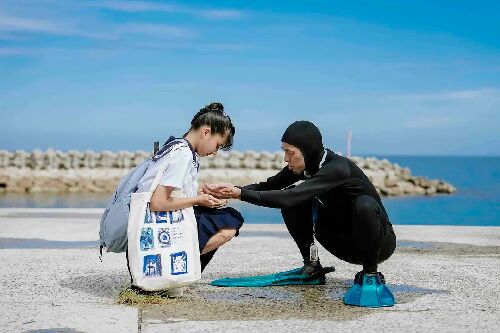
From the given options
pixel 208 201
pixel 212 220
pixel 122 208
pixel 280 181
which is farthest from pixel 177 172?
pixel 280 181

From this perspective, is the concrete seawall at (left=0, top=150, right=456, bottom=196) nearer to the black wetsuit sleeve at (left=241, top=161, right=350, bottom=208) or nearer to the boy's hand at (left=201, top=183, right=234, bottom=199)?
the boy's hand at (left=201, top=183, right=234, bottom=199)

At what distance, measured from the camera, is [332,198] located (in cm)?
507

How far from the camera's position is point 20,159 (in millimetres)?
34562

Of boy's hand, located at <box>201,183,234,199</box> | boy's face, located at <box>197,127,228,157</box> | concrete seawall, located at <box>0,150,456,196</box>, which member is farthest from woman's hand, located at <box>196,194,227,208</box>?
concrete seawall, located at <box>0,150,456,196</box>

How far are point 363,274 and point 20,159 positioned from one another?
103ft

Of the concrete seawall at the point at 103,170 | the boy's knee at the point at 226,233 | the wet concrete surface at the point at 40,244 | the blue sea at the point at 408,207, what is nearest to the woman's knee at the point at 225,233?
the boy's knee at the point at 226,233

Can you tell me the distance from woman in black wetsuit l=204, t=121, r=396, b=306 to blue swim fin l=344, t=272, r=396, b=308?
0.10 feet

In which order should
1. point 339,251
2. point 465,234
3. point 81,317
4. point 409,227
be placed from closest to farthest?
1. point 81,317
2. point 339,251
3. point 465,234
4. point 409,227

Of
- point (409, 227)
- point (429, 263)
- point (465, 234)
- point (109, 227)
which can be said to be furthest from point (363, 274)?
point (409, 227)

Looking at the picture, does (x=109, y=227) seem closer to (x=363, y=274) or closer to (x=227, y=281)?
(x=227, y=281)

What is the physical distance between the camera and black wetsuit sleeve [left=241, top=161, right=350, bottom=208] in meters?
4.77

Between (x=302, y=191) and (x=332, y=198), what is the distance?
34cm

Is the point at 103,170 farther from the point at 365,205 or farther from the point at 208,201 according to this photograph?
the point at 365,205

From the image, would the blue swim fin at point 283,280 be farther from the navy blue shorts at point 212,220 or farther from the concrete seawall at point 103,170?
the concrete seawall at point 103,170
